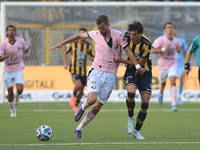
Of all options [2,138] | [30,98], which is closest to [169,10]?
[30,98]

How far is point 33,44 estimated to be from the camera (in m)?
14.4

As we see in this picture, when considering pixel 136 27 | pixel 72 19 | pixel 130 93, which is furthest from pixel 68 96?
pixel 136 27

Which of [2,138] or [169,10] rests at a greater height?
[169,10]

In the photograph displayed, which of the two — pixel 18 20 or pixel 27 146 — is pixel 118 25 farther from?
pixel 27 146

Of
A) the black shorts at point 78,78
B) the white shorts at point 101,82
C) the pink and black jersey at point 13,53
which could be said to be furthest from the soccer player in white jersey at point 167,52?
the white shorts at point 101,82

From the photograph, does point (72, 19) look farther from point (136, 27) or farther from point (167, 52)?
point (136, 27)

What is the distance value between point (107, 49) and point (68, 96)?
27.9 feet

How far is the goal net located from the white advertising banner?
31.2 inches

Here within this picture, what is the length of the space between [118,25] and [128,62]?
8759 millimetres

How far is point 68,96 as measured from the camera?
14.3 metres

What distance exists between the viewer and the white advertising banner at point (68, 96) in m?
14.2

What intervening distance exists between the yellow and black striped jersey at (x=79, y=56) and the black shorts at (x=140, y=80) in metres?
4.65

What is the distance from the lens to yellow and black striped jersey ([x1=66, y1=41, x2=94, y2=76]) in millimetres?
10953

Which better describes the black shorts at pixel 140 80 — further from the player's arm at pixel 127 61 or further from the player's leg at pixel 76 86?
the player's leg at pixel 76 86
